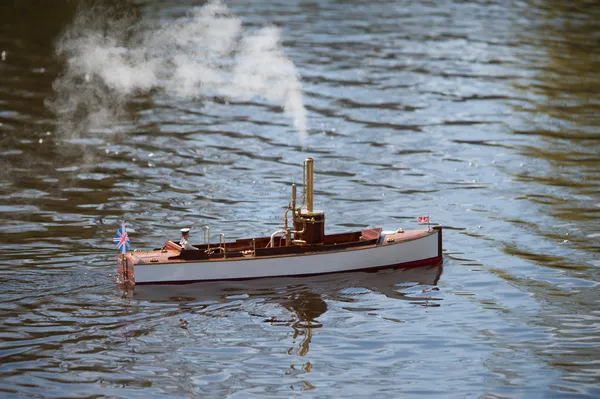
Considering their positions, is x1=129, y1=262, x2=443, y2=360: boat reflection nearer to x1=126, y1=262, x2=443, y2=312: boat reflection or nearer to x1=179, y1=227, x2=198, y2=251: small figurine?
x1=126, y1=262, x2=443, y2=312: boat reflection

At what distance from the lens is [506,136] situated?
57.6 m

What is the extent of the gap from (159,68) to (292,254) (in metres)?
42.6

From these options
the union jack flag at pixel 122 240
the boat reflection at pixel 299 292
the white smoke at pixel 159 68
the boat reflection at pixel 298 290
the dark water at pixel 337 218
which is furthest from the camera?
the white smoke at pixel 159 68

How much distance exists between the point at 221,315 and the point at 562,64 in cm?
4832

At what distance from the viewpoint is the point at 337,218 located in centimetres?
4372

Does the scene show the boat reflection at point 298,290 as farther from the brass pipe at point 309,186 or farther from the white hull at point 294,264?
the brass pipe at point 309,186

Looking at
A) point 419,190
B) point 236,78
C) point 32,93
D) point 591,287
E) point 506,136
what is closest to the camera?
point 591,287

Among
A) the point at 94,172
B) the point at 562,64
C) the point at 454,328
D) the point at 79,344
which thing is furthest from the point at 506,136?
the point at 79,344

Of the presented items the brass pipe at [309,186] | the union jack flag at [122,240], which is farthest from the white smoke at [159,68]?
the union jack flag at [122,240]

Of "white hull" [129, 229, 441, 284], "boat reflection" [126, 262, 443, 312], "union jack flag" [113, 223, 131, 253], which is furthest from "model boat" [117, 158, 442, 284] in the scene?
"union jack flag" [113, 223, 131, 253]

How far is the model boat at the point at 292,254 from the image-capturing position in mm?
34688

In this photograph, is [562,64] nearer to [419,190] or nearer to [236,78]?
[236,78]

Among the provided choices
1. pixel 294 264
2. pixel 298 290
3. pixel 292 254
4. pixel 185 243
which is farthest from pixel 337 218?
pixel 185 243

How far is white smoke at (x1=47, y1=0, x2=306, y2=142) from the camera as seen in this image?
212 feet
